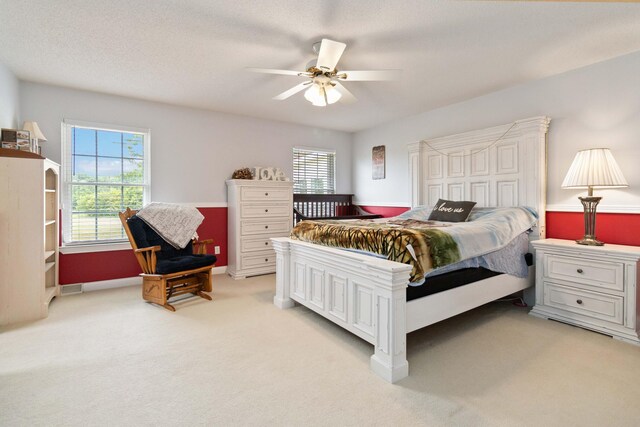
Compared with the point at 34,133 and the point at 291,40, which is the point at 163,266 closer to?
the point at 34,133

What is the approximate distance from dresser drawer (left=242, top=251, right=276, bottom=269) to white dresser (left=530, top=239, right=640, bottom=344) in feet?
11.1

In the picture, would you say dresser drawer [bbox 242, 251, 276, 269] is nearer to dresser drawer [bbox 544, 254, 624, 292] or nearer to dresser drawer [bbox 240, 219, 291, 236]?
dresser drawer [bbox 240, 219, 291, 236]

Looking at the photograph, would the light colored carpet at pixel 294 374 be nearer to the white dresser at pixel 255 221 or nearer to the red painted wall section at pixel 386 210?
the white dresser at pixel 255 221

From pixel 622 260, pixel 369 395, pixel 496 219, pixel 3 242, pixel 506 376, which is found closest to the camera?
pixel 369 395

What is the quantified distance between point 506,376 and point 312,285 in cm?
159

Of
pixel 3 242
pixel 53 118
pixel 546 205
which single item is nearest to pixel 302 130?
pixel 53 118

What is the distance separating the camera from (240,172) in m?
4.73

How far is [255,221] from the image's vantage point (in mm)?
4652

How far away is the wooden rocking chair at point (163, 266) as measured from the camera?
3.24 metres

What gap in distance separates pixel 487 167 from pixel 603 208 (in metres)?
1.20

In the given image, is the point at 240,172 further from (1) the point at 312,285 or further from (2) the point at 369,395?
(2) the point at 369,395

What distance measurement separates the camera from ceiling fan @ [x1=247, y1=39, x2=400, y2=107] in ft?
7.77

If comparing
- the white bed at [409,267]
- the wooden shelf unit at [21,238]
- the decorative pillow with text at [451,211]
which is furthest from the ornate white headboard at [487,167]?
the wooden shelf unit at [21,238]

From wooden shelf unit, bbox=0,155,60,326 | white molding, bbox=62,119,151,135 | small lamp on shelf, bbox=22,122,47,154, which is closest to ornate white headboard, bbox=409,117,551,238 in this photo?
white molding, bbox=62,119,151,135
